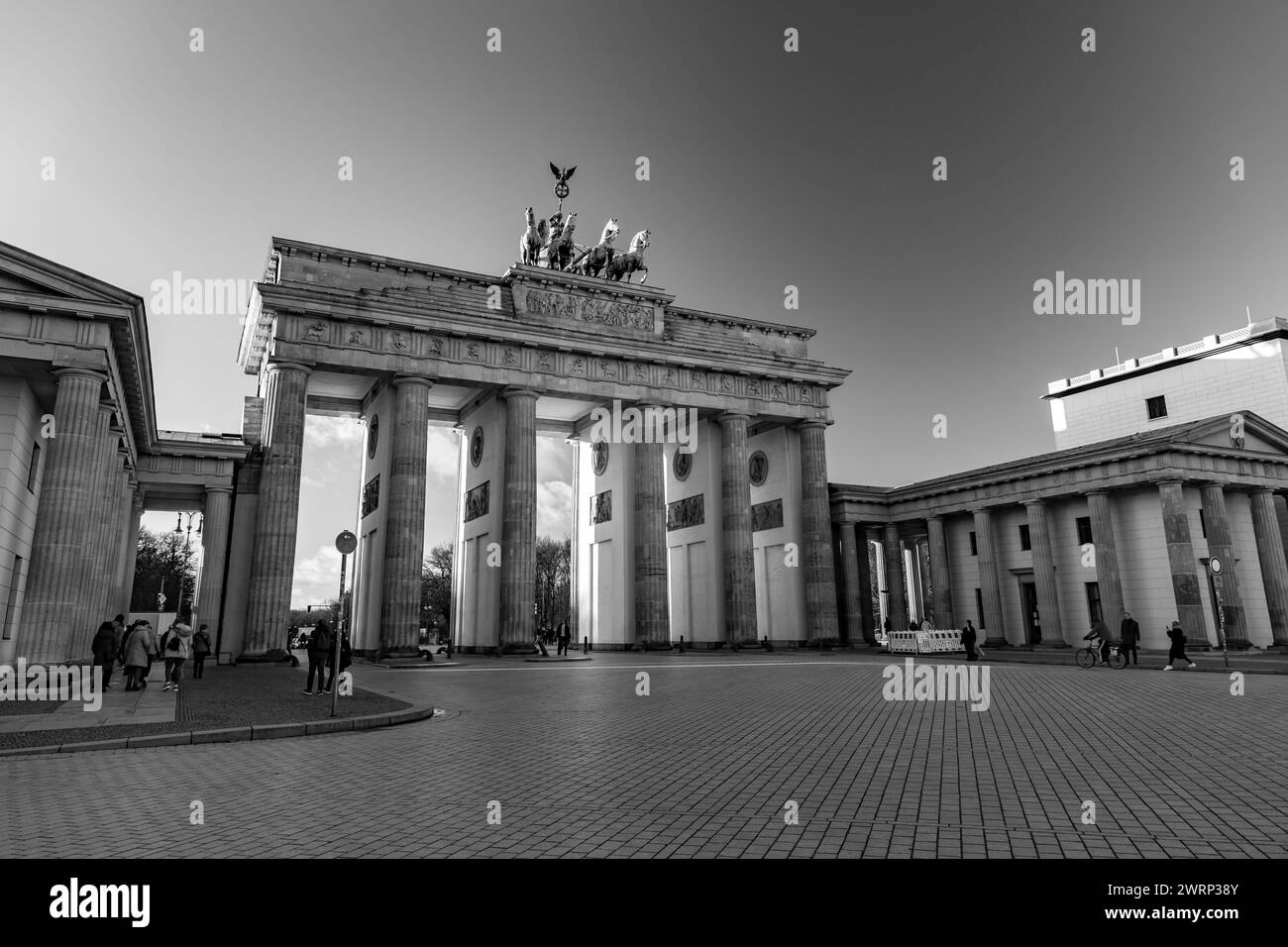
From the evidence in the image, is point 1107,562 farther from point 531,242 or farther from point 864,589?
point 531,242

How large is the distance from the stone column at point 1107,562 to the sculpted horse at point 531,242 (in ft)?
107

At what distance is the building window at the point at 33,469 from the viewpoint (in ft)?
76.4

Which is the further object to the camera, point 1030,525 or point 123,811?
point 1030,525

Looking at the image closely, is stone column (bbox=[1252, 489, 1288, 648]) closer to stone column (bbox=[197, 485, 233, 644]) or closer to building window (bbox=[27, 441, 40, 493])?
stone column (bbox=[197, 485, 233, 644])

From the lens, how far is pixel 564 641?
3778 centimetres

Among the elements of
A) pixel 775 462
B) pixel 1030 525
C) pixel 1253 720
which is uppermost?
pixel 775 462

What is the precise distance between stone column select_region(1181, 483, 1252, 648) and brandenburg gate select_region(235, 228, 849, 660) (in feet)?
61.9

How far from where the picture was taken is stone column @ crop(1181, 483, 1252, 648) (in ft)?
119

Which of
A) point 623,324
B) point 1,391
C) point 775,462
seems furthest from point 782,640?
point 1,391

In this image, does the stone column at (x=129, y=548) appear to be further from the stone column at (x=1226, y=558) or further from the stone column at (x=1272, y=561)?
the stone column at (x=1272, y=561)

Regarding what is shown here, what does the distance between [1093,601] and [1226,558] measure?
6.63 m
